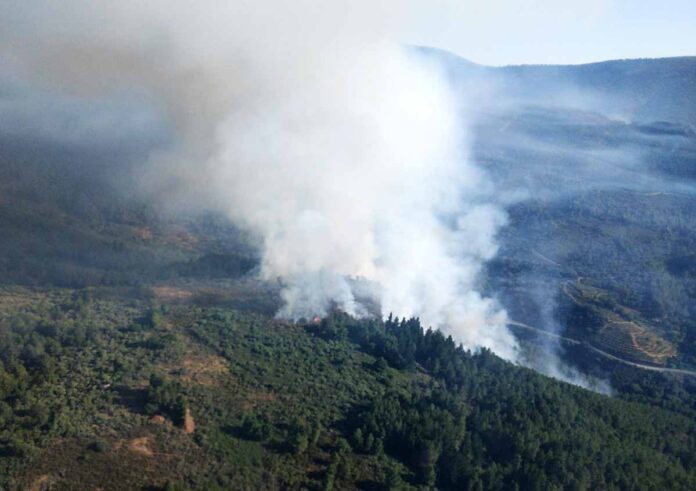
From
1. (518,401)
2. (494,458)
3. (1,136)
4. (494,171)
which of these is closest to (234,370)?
(494,458)

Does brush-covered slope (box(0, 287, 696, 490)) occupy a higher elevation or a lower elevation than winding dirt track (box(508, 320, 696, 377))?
lower

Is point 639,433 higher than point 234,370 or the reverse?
higher

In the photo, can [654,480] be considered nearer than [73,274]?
Yes

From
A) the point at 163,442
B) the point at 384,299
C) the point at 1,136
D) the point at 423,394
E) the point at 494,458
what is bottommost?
the point at 163,442

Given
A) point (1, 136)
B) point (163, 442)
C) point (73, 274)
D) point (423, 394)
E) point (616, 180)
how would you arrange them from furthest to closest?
1. point (616, 180)
2. point (1, 136)
3. point (73, 274)
4. point (423, 394)
5. point (163, 442)

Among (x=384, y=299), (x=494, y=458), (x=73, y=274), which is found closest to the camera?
(x=494, y=458)

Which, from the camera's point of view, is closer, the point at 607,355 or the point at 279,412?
the point at 279,412

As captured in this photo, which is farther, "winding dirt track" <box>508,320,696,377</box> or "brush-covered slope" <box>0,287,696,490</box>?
"winding dirt track" <box>508,320,696,377</box>

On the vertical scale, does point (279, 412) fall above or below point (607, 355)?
below

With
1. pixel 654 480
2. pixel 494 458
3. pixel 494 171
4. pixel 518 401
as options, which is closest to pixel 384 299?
pixel 518 401

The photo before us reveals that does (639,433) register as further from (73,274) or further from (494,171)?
(494,171)

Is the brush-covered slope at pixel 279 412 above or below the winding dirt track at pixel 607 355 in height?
below
